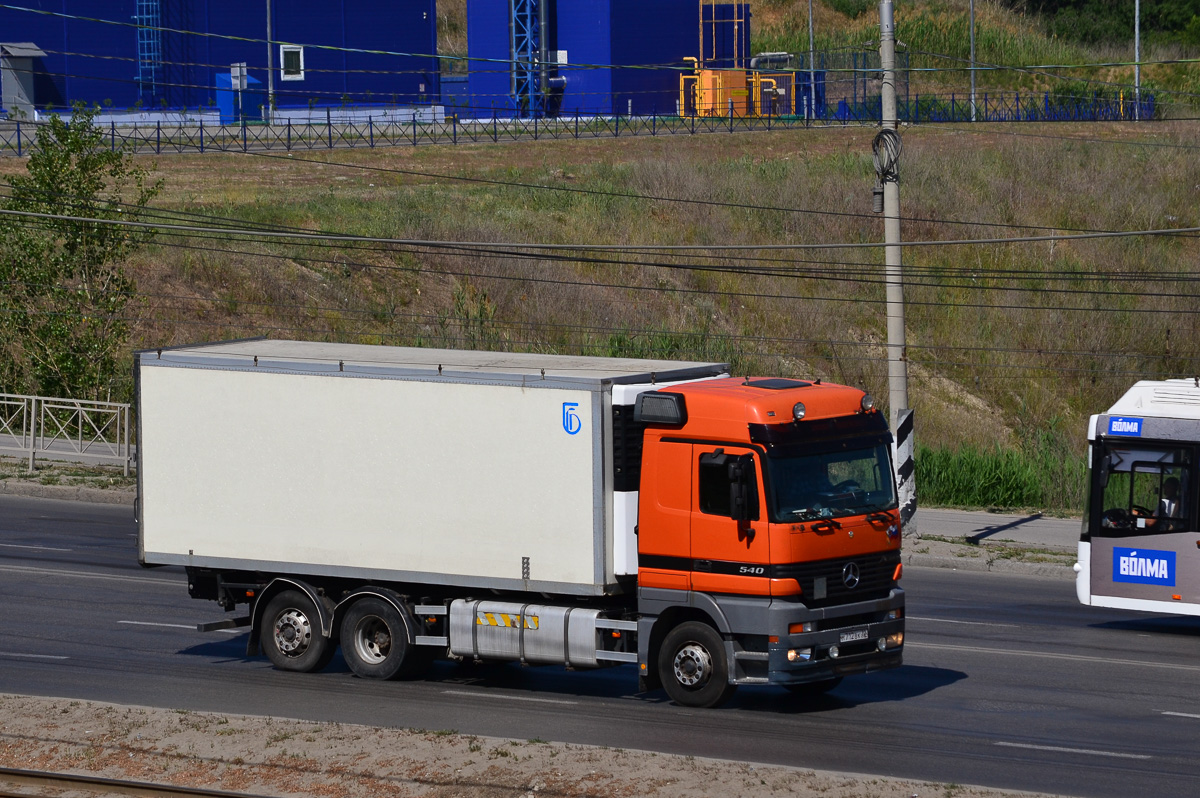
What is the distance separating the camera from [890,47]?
2388 centimetres

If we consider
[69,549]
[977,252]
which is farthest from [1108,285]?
[69,549]

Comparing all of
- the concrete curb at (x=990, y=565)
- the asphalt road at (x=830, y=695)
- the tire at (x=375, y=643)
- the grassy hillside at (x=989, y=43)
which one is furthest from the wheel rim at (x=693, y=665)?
the grassy hillside at (x=989, y=43)

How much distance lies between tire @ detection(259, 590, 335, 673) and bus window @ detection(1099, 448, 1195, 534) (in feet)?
31.5

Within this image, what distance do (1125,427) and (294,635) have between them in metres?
10.3

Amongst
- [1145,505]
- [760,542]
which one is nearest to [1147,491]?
[1145,505]

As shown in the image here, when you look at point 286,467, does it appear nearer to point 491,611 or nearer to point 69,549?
point 491,611

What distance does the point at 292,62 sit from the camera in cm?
6519

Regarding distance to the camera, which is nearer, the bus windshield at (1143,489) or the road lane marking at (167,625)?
the road lane marking at (167,625)

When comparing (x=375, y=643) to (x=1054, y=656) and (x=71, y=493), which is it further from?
(x=71, y=493)

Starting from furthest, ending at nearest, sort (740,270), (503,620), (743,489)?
1. (740,270)
2. (503,620)
3. (743,489)

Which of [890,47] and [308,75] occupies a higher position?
[308,75]

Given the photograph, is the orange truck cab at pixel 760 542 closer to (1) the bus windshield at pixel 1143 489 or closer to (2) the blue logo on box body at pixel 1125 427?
(1) the bus windshield at pixel 1143 489

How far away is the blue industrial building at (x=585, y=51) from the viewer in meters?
64.9

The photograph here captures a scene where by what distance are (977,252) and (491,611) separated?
36.2 meters
